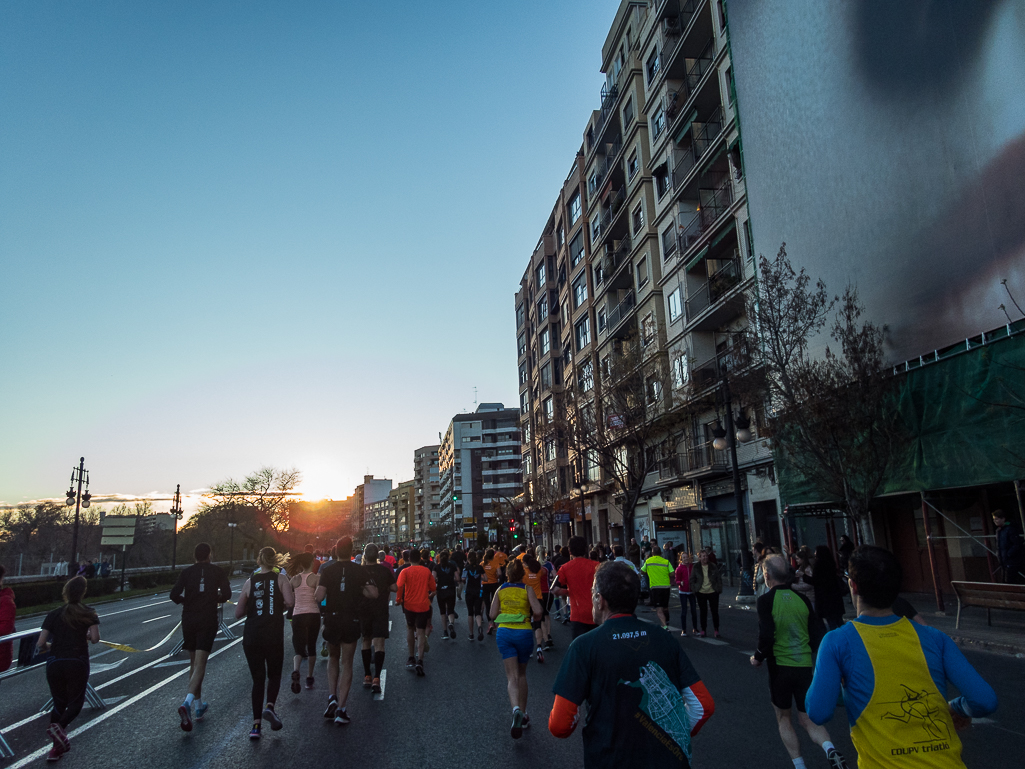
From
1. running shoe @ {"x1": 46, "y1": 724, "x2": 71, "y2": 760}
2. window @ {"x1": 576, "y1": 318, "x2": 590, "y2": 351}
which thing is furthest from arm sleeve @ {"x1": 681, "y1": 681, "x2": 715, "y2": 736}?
window @ {"x1": 576, "y1": 318, "x2": 590, "y2": 351}

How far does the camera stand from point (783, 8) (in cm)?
2319

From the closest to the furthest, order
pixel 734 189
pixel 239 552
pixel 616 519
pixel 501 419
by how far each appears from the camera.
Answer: pixel 734 189 → pixel 616 519 → pixel 239 552 → pixel 501 419

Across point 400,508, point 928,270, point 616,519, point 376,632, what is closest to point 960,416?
point 928,270

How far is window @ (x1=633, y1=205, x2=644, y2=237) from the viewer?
118 feet

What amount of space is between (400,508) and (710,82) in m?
157

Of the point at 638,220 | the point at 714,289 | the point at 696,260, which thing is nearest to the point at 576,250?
the point at 638,220

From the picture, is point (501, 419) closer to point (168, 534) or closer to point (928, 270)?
point (168, 534)

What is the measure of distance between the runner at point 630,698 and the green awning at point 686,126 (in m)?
30.6

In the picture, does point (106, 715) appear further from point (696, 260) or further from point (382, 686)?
point (696, 260)

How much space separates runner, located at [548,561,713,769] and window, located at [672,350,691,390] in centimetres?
2732

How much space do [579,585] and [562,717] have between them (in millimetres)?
5616

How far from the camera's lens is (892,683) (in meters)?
2.86

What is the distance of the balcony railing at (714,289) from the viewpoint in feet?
87.0

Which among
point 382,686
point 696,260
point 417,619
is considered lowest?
point 382,686
